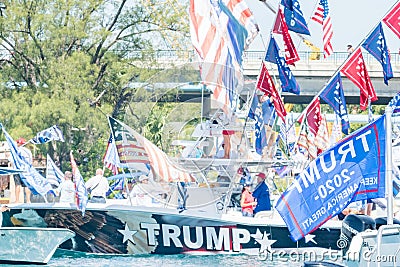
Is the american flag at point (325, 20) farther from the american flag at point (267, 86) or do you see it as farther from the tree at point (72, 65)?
the tree at point (72, 65)

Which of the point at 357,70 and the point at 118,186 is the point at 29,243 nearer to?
the point at 118,186

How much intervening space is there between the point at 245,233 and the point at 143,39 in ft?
53.8

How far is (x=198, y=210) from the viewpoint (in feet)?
62.4

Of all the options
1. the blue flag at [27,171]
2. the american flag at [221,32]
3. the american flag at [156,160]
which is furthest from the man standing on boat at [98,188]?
the american flag at [221,32]

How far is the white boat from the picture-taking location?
19234 millimetres

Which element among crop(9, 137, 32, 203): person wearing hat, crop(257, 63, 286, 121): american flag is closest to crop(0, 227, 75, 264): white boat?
crop(9, 137, 32, 203): person wearing hat

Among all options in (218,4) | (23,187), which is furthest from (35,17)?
(218,4)

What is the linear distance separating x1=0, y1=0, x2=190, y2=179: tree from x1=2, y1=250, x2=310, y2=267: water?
1240 centimetres

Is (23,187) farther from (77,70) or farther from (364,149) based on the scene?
(364,149)

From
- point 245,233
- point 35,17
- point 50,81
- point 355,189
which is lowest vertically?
point 245,233

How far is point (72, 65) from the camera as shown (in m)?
32.5

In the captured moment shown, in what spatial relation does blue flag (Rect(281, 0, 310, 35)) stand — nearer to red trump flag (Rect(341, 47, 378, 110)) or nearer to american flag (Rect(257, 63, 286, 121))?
american flag (Rect(257, 63, 286, 121))

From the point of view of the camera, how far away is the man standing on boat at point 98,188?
20.1 m

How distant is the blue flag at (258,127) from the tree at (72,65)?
1360cm
